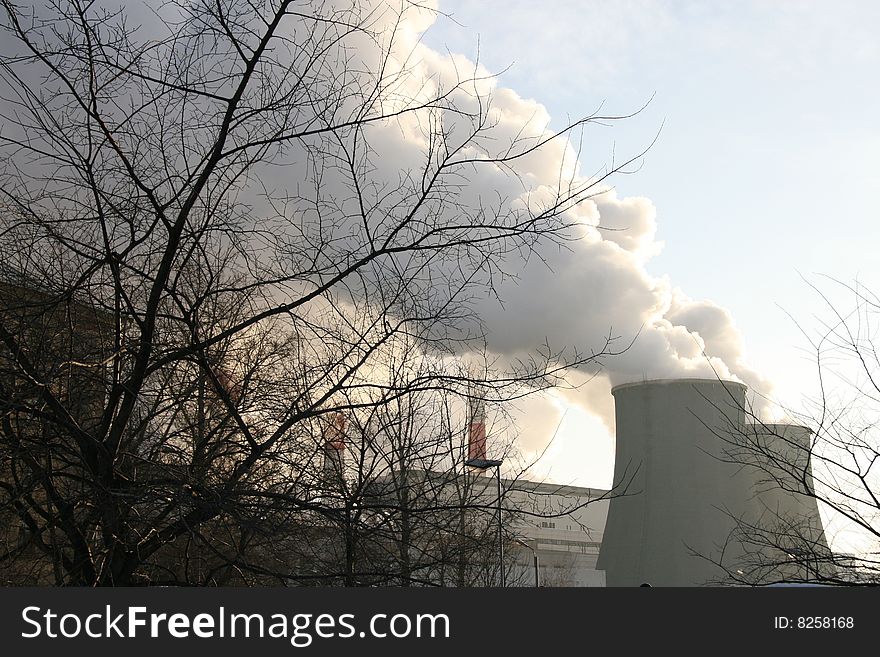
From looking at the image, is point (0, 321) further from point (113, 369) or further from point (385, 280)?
point (385, 280)

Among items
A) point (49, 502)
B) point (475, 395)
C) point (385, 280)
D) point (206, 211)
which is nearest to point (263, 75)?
point (206, 211)

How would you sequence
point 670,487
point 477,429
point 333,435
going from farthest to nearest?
point 670,487, point 477,429, point 333,435

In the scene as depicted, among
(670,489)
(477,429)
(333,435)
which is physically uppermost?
(670,489)

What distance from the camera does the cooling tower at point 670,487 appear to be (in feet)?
83.6

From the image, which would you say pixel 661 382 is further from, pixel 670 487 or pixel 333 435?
Answer: pixel 333 435

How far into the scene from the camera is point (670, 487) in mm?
26000

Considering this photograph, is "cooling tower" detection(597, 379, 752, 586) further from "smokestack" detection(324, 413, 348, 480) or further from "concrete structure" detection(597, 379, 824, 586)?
"smokestack" detection(324, 413, 348, 480)

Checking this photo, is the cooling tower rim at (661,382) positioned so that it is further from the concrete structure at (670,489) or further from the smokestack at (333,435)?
the smokestack at (333,435)

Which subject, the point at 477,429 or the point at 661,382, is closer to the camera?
the point at 477,429

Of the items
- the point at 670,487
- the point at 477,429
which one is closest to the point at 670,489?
the point at 670,487

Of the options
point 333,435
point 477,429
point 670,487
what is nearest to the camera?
point 333,435

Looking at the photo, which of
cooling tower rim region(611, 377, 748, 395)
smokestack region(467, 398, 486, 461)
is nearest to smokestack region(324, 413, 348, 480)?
smokestack region(467, 398, 486, 461)

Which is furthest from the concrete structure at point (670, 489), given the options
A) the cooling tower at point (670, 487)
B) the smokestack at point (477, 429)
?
the smokestack at point (477, 429)

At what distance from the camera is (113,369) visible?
3.80 m
